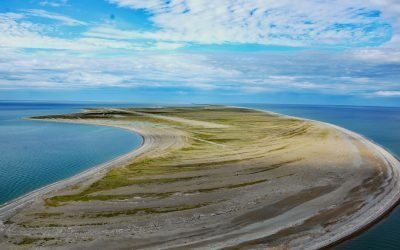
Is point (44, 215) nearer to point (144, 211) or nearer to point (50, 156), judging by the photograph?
point (144, 211)

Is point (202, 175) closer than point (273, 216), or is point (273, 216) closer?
point (273, 216)

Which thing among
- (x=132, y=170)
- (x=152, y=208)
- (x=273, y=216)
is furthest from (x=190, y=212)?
(x=132, y=170)

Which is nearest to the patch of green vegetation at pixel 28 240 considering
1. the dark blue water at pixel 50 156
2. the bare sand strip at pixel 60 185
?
the bare sand strip at pixel 60 185

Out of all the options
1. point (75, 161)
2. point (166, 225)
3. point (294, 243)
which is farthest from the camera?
point (75, 161)

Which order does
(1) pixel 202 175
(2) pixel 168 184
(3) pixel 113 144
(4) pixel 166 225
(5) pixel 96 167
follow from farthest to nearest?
1. (3) pixel 113 144
2. (5) pixel 96 167
3. (1) pixel 202 175
4. (2) pixel 168 184
5. (4) pixel 166 225

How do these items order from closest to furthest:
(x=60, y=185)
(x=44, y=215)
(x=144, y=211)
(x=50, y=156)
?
(x=44, y=215) < (x=144, y=211) < (x=60, y=185) < (x=50, y=156)

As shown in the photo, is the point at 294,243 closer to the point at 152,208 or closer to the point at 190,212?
the point at 190,212

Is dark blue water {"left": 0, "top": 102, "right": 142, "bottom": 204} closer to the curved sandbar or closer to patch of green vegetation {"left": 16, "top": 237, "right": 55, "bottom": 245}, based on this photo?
the curved sandbar

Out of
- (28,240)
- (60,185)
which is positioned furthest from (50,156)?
(28,240)

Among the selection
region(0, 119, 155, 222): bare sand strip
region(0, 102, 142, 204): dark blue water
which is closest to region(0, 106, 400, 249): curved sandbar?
region(0, 119, 155, 222): bare sand strip
